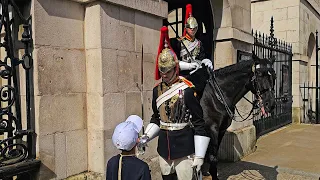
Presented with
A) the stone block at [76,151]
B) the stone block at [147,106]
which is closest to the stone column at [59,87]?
the stone block at [76,151]

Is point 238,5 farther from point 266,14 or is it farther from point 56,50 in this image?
point 266,14

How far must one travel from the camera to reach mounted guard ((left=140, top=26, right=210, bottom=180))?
2.90 meters

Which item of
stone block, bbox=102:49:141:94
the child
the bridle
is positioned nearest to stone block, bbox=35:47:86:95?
stone block, bbox=102:49:141:94

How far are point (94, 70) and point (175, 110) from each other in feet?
4.72

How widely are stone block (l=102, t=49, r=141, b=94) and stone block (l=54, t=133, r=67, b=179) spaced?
2.50 ft

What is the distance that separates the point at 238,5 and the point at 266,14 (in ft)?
20.2

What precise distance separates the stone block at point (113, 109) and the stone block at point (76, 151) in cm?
33

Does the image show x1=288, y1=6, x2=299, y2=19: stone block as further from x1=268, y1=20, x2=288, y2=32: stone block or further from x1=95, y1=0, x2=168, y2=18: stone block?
x1=95, y1=0, x2=168, y2=18: stone block

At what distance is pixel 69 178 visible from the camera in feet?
12.3

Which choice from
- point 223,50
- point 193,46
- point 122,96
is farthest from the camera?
point 223,50

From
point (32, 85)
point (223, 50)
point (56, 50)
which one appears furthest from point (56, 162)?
point (223, 50)

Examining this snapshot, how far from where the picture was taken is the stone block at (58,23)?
3426 millimetres

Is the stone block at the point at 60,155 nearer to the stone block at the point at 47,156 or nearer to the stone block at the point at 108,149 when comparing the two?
the stone block at the point at 47,156

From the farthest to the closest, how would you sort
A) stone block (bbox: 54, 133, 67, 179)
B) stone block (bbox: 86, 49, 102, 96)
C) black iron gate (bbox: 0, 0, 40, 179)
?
stone block (bbox: 86, 49, 102, 96), stone block (bbox: 54, 133, 67, 179), black iron gate (bbox: 0, 0, 40, 179)
